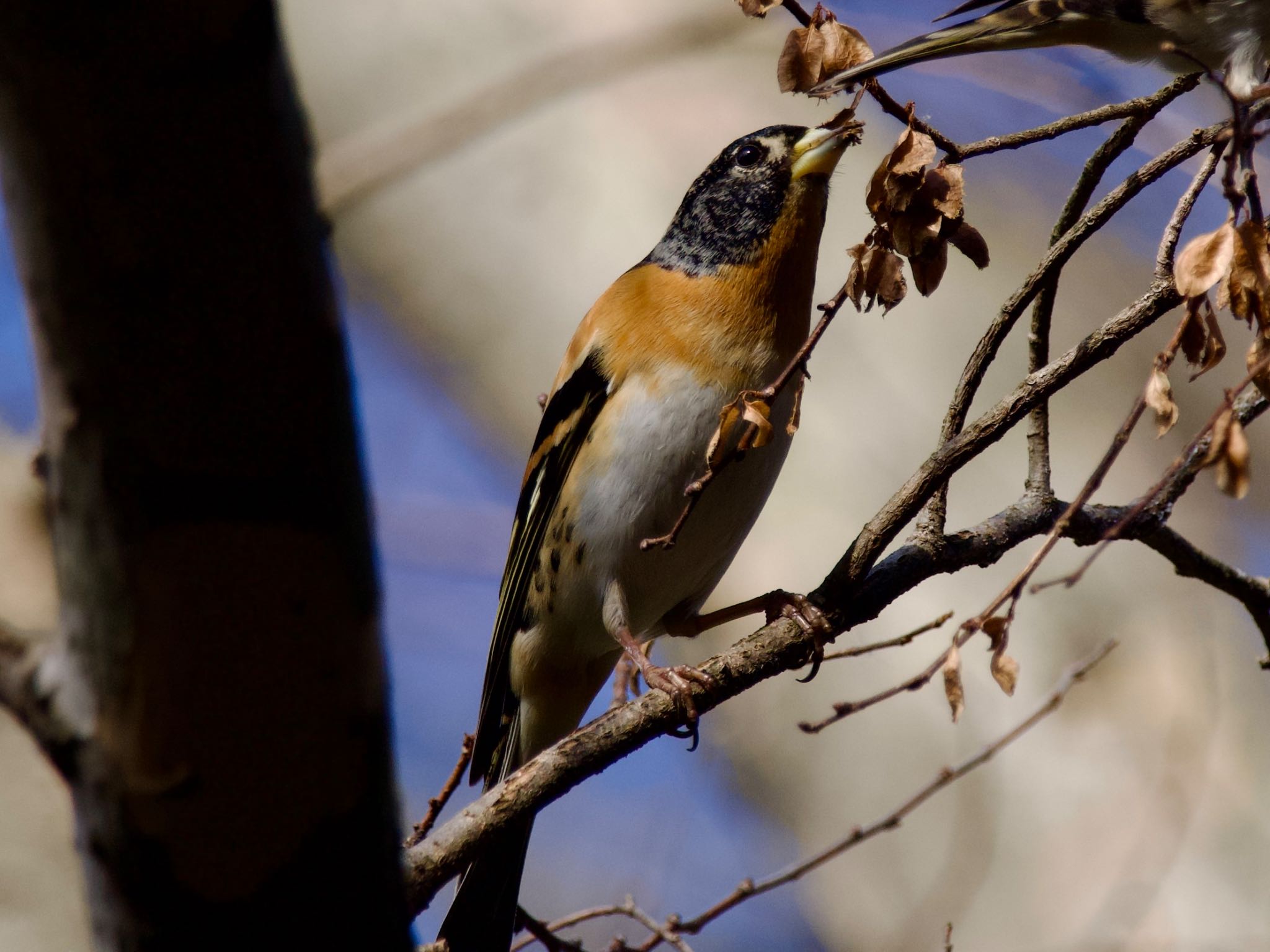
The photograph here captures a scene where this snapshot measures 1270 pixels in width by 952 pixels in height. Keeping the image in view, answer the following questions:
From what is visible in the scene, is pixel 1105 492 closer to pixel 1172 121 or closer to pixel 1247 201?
pixel 1172 121

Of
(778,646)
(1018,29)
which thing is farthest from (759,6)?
(778,646)

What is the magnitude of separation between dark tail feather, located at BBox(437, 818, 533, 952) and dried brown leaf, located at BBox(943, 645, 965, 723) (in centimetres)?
139

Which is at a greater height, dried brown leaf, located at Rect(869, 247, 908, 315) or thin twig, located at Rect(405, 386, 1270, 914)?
dried brown leaf, located at Rect(869, 247, 908, 315)

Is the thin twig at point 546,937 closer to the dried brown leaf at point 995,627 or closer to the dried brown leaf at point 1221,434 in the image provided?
the dried brown leaf at point 995,627

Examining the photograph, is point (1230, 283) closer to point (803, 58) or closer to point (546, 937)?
point (803, 58)

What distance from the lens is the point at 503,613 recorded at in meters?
3.33

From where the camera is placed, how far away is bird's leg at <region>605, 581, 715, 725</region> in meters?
2.22

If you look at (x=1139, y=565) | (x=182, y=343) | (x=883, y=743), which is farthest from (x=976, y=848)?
(x=182, y=343)

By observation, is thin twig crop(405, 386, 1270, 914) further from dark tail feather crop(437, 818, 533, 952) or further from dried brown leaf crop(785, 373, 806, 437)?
dark tail feather crop(437, 818, 533, 952)

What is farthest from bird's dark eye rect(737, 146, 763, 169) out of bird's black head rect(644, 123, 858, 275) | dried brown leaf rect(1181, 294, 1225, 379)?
dried brown leaf rect(1181, 294, 1225, 379)

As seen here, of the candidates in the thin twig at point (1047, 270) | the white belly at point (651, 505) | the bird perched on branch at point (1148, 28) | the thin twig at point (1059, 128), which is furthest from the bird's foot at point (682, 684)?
the bird perched on branch at point (1148, 28)

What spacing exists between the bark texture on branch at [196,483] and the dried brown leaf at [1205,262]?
126 centimetres

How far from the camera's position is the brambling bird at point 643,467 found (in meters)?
2.97

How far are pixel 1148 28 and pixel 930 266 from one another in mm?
1157
